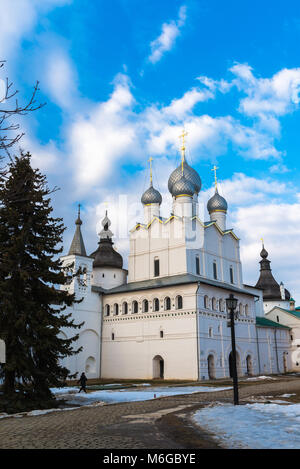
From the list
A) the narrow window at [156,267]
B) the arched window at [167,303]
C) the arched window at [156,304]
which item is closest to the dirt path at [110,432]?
the arched window at [167,303]

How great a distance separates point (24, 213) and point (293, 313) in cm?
4414

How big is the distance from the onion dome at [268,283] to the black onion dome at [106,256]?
2842cm

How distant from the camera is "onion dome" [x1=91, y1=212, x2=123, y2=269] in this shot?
3994cm

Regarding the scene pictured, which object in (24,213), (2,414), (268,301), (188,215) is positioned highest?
(188,215)

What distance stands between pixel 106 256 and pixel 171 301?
1047 cm

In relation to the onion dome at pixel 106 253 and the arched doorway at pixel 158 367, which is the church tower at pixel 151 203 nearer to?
the onion dome at pixel 106 253

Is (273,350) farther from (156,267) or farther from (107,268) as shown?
(107,268)

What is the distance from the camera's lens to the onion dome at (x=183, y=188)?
38.7 m

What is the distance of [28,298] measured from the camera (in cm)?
1460

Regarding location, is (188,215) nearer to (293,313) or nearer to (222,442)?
(293,313)

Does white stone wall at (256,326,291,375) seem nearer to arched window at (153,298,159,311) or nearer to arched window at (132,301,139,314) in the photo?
arched window at (153,298,159,311)

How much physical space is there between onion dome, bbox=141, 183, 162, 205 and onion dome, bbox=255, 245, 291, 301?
1078 inches
